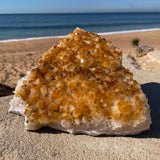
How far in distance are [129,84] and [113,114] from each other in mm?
404

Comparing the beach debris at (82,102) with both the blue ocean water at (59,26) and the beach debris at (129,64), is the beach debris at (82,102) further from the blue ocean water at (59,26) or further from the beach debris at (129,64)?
the blue ocean water at (59,26)

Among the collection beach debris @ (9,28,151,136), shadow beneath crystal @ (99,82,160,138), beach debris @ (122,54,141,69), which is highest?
beach debris @ (9,28,151,136)

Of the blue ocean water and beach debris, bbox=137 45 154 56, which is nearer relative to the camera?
beach debris, bbox=137 45 154 56

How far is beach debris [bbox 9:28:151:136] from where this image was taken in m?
1.82

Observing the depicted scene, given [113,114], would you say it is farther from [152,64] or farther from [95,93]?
[152,64]

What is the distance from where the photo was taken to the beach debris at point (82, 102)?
182cm

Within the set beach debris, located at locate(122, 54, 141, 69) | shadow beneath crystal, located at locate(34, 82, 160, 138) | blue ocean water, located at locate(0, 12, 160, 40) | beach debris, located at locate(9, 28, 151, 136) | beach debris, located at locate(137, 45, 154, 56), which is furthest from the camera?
blue ocean water, located at locate(0, 12, 160, 40)

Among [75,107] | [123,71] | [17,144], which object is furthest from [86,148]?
[123,71]

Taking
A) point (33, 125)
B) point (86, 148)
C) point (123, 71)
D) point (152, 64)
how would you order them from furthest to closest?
point (152, 64), point (123, 71), point (33, 125), point (86, 148)

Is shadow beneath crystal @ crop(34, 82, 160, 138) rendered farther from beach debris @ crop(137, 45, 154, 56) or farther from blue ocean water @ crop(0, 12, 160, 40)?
blue ocean water @ crop(0, 12, 160, 40)

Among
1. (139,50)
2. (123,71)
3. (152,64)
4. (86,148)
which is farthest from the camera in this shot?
(139,50)

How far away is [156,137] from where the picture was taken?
200 cm

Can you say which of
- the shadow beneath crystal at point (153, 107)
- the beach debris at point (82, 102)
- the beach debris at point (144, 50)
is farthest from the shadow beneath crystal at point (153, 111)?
the beach debris at point (144, 50)

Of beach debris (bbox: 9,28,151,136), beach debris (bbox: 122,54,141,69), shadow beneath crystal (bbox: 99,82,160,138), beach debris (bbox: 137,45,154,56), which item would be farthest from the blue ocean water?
beach debris (bbox: 9,28,151,136)
